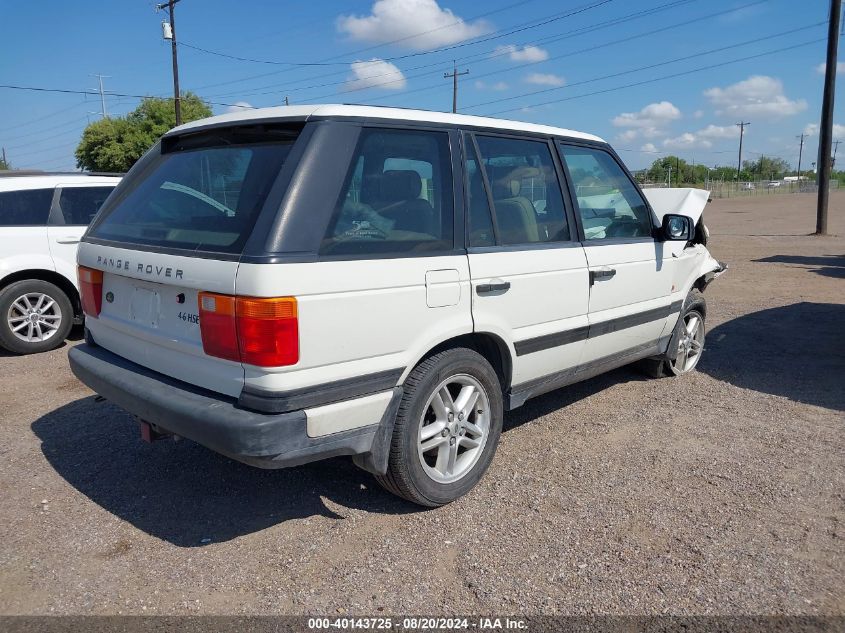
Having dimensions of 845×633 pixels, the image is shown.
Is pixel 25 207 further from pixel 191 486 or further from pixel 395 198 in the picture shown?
pixel 395 198

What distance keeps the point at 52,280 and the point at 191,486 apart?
4.18 metres

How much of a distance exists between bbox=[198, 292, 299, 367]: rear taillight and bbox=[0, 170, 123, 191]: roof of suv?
513 cm

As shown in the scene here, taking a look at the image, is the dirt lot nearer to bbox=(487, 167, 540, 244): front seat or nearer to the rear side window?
bbox=(487, 167, 540, 244): front seat

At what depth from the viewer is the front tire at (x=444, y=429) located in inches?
121

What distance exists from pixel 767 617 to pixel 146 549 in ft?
8.58

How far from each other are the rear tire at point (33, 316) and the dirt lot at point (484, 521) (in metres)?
1.68

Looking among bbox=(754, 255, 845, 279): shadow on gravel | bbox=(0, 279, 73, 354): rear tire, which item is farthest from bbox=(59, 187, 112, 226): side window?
bbox=(754, 255, 845, 279): shadow on gravel

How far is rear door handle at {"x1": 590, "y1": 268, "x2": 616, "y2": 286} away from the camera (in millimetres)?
4016

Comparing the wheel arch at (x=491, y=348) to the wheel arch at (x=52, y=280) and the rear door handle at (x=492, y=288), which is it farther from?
the wheel arch at (x=52, y=280)

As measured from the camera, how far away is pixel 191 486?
3.65 metres

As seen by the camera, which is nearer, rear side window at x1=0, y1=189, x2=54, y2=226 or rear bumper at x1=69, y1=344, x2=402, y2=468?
rear bumper at x1=69, y1=344, x2=402, y2=468

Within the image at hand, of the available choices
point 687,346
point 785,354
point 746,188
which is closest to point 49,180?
point 687,346

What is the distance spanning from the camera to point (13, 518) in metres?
3.31

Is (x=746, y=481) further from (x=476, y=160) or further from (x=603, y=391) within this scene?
(x=476, y=160)
